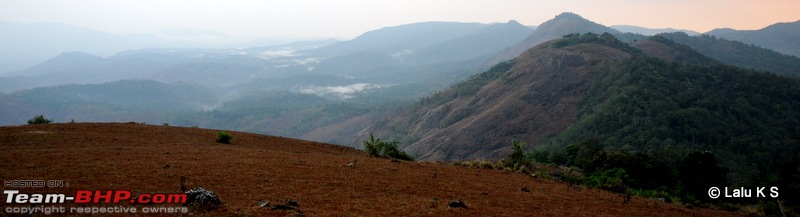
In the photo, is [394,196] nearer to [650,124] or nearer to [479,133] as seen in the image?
[650,124]

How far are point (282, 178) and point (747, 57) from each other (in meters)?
214

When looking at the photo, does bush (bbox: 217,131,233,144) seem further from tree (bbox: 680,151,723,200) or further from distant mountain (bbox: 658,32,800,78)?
distant mountain (bbox: 658,32,800,78)

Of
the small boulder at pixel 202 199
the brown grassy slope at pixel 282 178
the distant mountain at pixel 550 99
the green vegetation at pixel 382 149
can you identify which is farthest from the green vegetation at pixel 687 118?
the small boulder at pixel 202 199

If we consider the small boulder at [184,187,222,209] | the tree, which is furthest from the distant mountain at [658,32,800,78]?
the small boulder at [184,187,222,209]

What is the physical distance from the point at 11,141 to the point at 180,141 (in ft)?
19.4

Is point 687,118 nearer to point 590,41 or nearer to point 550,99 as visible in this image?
point 550,99

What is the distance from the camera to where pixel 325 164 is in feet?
55.5

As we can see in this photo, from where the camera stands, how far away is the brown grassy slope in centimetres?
1127

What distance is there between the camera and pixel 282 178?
44.7ft

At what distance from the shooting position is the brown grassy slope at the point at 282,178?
444 inches

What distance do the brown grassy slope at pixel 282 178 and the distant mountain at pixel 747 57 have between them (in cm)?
17084

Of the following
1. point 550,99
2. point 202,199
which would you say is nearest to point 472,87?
point 550,99

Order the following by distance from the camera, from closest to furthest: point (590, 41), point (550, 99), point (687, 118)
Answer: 1. point (687, 118)
2. point (550, 99)
3. point (590, 41)

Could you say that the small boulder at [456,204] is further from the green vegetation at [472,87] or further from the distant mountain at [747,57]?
the distant mountain at [747,57]
